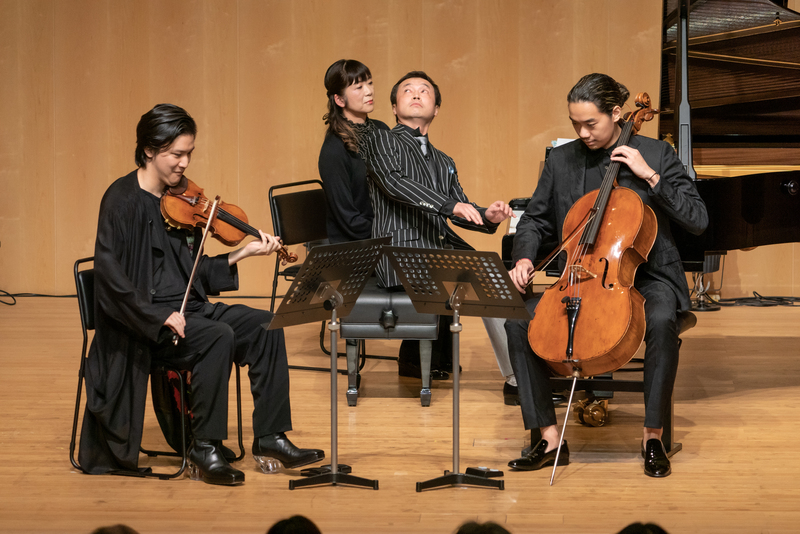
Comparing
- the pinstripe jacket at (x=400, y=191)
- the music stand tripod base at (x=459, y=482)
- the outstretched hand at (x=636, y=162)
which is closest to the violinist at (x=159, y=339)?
the music stand tripod base at (x=459, y=482)

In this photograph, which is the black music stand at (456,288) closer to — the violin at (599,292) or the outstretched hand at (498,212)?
the violin at (599,292)

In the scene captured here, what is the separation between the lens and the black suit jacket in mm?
2863

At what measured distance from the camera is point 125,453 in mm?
2689

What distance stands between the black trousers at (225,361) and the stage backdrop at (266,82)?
3704mm

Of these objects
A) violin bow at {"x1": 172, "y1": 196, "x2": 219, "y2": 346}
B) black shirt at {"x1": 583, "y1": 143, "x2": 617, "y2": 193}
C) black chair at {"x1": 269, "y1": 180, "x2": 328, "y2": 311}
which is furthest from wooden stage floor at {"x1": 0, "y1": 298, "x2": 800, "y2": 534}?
black shirt at {"x1": 583, "y1": 143, "x2": 617, "y2": 193}

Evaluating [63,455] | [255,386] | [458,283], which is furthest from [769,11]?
[63,455]

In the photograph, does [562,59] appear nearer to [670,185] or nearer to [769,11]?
[769,11]

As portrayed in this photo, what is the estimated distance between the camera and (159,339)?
2.59m

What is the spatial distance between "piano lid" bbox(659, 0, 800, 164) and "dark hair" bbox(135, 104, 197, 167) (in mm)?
2483

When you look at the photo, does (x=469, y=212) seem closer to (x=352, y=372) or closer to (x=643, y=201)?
(x=643, y=201)

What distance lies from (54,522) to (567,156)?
6.66 ft

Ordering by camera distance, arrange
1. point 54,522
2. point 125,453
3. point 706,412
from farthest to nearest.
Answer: point 706,412 < point 125,453 < point 54,522

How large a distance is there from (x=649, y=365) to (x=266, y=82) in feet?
14.5

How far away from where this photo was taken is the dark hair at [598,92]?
284 cm
